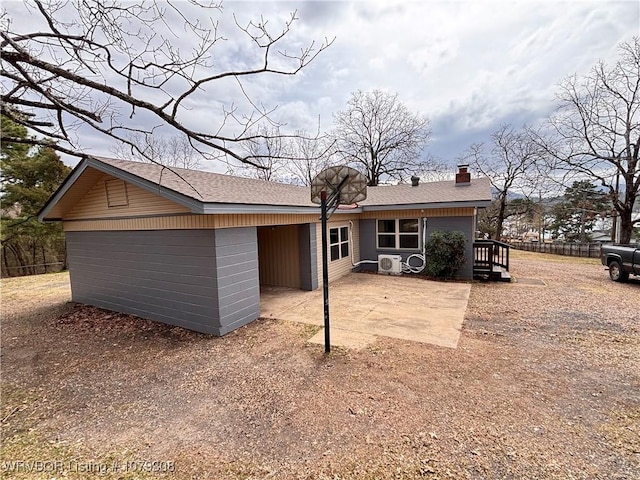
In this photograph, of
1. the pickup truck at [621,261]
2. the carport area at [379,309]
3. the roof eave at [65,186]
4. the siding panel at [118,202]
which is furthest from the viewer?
the pickup truck at [621,261]

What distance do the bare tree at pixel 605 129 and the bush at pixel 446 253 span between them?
550 inches

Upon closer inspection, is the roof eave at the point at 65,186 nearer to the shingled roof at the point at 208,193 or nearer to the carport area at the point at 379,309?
the shingled roof at the point at 208,193

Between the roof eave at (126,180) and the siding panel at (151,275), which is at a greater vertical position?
the roof eave at (126,180)

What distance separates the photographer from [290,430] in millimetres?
3008

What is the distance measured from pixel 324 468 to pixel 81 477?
2066 millimetres

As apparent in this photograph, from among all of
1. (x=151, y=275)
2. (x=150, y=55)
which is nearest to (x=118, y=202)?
(x=151, y=275)

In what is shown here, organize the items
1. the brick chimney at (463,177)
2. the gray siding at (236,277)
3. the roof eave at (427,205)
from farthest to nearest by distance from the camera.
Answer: the brick chimney at (463,177)
the roof eave at (427,205)
the gray siding at (236,277)

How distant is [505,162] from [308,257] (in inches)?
897

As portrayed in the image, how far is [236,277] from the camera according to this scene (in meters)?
5.77

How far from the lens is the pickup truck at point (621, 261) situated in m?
8.80

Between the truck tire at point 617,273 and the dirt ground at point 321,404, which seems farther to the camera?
the truck tire at point 617,273

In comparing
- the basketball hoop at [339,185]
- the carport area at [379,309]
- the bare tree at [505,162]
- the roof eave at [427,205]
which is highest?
the bare tree at [505,162]

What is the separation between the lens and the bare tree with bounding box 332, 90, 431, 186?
886 inches

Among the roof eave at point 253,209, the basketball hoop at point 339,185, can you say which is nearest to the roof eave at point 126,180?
the roof eave at point 253,209
